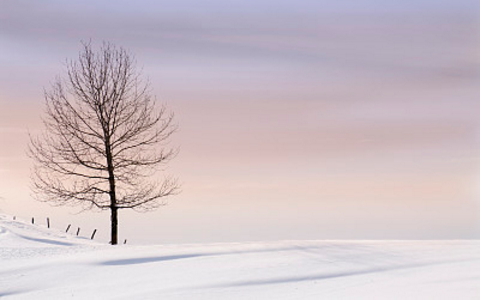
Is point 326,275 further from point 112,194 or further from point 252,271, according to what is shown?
point 112,194

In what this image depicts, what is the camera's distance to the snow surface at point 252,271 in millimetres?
8211

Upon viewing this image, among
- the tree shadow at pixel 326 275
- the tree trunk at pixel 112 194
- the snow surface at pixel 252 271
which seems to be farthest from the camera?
the tree trunk at pixel 112 194

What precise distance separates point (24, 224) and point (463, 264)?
1988 cm

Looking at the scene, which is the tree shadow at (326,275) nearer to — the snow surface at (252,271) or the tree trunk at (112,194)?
the snow surface at (252,271)

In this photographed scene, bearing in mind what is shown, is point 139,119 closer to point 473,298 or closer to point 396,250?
point 396,250

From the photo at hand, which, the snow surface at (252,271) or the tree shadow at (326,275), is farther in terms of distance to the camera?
the tree shadow at (326,275)

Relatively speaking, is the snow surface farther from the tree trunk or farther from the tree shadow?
the tree trunk

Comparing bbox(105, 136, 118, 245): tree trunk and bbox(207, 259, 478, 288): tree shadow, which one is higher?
bbox(105, 136, 118, 245): tree trunk

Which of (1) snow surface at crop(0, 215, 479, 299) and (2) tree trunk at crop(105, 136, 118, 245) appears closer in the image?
(1) snow surface at crop(0, 215, 479, 299)

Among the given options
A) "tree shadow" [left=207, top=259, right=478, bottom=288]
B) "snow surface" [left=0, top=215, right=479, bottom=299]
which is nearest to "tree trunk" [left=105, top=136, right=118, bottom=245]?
"snow surface" [left=0, top=215, right=479, bottom=299]

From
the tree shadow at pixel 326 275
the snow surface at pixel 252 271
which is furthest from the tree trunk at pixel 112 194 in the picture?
the tree shadow at pixel 326 275

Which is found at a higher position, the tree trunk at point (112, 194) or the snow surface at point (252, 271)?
the tree trunk at point (112, 194)

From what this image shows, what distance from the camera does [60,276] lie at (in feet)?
A: 33.9

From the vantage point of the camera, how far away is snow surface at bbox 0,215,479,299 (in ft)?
26.9
